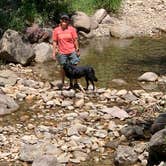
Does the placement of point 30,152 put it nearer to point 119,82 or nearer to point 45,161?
point 45,161

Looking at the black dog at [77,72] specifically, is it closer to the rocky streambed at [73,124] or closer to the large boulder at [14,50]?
the rocky streambed at [73,124]

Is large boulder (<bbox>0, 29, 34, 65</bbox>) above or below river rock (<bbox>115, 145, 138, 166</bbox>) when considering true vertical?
above

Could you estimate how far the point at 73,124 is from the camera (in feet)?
40.4

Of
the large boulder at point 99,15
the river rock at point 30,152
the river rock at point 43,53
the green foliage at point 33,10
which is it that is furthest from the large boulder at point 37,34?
the river rock at point 30,152

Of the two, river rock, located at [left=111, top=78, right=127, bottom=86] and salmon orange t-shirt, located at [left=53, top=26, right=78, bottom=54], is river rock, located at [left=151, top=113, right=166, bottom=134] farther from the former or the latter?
river rock, located at [left=111, top=78, right=127, bottom=86]

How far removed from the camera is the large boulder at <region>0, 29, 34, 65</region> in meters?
18.5

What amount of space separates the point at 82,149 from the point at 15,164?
1455 millimetres

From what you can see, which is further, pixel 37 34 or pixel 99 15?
pixel 99 15

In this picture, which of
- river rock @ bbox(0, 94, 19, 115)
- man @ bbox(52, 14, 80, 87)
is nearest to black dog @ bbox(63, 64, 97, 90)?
man @ bbox(52, 14, 80, 87)

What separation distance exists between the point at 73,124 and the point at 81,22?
12851 mm

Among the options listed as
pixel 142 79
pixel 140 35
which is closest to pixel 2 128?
pixel 142 79

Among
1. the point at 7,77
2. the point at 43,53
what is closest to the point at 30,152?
the point at 7,77

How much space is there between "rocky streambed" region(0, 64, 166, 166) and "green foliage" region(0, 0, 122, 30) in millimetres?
5898

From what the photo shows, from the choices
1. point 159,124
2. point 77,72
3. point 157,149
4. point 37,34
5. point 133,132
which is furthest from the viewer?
point 37,34
